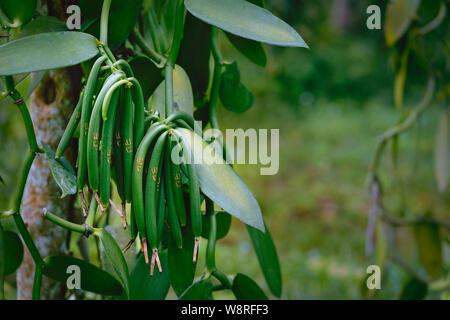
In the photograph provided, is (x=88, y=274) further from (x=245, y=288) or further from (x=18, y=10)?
(x=18, y=10)

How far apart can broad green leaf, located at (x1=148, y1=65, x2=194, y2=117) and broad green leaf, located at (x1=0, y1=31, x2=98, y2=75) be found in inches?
4.1

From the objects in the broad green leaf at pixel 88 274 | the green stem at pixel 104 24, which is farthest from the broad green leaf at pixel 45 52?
the broad green leaf at pixel 88 274

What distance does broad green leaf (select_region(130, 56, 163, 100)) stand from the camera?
18.2 inches

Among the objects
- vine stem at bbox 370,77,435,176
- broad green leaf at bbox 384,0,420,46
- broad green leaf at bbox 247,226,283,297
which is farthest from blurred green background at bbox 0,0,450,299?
broad green leaf at bbox 247,226,283,297

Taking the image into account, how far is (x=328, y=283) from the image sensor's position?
1.32m

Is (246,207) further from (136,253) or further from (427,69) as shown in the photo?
(427,69)

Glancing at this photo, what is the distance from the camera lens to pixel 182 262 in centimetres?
46

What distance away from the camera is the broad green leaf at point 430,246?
97cm

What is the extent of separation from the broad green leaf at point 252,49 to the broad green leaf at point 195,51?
36mm

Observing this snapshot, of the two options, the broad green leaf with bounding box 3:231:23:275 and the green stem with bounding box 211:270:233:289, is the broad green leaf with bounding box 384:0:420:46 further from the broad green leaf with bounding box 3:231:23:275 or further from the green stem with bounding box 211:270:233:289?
the broad green leaf with bounding box 3:231:23:275

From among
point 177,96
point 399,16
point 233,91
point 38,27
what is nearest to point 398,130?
point 399,16

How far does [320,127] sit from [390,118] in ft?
1.49

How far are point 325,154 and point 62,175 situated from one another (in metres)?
2.43

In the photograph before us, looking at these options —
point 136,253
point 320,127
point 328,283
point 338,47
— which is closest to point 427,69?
point 328,283
